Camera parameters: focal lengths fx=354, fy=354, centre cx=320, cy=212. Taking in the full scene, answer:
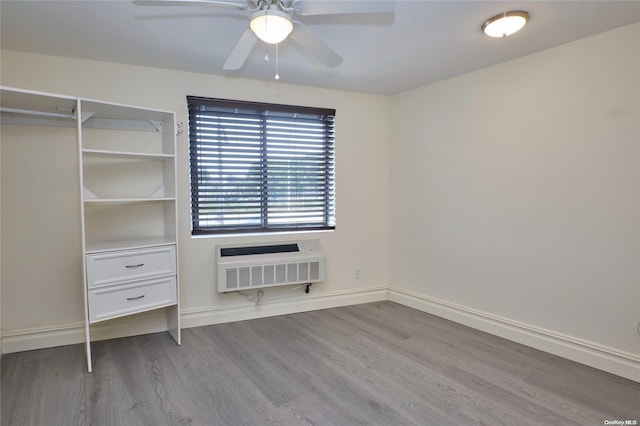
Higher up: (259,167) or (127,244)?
(259,167)

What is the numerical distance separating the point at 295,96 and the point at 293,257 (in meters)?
1.63

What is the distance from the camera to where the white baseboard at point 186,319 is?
2750 mm

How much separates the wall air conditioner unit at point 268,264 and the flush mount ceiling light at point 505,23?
238cm

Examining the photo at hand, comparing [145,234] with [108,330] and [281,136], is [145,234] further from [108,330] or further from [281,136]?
[281,136]

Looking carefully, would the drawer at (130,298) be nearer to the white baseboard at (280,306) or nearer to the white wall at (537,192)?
the white baseboard at (280,306)

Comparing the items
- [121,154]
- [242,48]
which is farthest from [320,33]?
[121,154]

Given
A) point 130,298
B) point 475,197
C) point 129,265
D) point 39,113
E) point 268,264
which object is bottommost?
point 130,298

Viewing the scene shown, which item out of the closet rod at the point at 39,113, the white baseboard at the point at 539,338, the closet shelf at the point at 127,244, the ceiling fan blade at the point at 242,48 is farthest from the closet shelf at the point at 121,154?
the white baseboard at the point at 539,338

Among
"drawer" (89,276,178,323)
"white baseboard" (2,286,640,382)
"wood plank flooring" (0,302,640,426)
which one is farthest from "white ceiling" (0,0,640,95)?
"wood plank flooring" (0,302,640,426)

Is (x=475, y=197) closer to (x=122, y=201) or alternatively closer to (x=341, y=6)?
(x=341, y=6)

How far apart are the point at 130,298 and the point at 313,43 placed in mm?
2194

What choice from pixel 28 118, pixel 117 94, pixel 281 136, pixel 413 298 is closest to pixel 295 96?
pixel 281 136

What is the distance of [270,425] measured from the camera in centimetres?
189

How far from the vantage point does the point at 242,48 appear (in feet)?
6.88
